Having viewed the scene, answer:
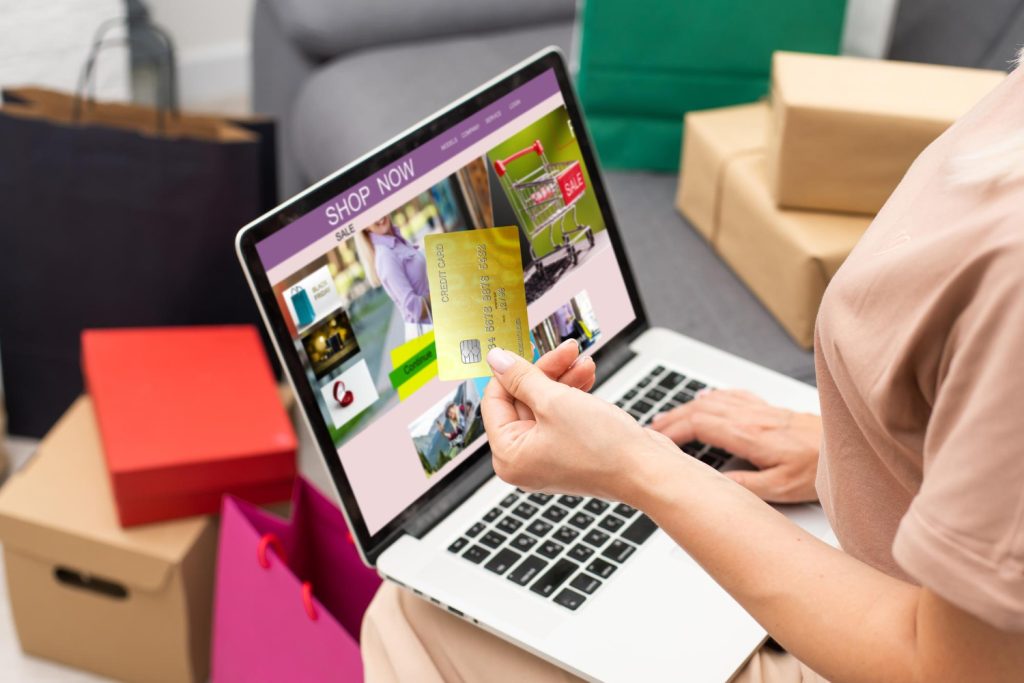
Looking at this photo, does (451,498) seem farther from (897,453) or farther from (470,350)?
(897,453)

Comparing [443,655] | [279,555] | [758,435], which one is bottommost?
[279,555]

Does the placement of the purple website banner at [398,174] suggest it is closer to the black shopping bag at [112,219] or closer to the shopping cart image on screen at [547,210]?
the shopping cart image on screen at [547,210]

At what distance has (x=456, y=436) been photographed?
94cm

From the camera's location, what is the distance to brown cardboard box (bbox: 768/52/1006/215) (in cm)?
121

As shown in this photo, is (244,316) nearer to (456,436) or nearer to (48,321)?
(48,321)

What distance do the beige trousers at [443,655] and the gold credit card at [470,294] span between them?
239 millimetres

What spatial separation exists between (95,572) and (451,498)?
2.04ft

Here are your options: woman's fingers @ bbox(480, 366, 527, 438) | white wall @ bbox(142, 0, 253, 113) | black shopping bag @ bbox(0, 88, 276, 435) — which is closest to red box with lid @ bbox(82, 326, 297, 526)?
black shopping bag @ bbox(0, 88, 276, 435)

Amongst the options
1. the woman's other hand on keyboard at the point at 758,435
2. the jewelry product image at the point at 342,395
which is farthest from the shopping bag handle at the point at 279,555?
the woman's other hand on keyboard at the point at 758,435

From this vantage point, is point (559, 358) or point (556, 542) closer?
point (559, 358)

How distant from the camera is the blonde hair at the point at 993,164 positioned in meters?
0.56

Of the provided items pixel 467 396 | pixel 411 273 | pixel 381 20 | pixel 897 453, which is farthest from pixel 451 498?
pixel 381 20

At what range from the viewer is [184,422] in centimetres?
137

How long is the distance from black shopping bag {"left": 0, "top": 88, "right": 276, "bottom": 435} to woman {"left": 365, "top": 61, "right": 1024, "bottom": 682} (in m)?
0.94
